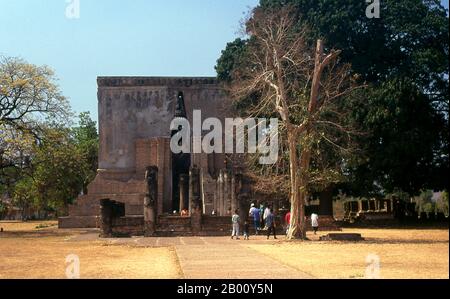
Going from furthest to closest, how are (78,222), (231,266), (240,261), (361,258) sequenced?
(78,222)
(361,258)
(240,261)
(231,266)

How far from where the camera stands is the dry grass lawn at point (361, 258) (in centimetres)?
1116

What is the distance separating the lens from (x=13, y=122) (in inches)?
1270

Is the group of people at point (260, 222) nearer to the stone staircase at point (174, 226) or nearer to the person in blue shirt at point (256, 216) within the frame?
the person in blue shirt at point (256, 216)

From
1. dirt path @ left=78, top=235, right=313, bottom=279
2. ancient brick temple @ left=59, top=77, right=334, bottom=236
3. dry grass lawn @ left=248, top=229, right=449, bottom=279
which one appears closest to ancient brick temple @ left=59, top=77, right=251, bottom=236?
ancient brick temple @ left=59, top=77, right=334, bottom=236

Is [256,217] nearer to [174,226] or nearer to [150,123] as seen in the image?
[174,226]

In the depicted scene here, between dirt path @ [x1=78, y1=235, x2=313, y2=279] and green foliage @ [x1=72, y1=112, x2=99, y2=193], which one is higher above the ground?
green foliage @ [x1=72, y1=112, x2=99, y2=193]

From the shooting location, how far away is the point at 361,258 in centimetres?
1430

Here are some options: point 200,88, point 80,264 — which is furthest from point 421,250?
point 200,88

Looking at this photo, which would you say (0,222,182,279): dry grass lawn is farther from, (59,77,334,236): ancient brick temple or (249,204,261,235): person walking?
(59,77,334,236): ancient brick temple

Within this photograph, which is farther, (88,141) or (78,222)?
(88,141)

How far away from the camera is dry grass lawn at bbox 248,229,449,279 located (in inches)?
439

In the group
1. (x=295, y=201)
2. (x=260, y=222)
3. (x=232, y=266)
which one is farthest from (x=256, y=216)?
(x=232, y=266)

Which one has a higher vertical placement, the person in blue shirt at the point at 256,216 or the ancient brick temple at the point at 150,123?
the ancient brick temple at the point at 150,123

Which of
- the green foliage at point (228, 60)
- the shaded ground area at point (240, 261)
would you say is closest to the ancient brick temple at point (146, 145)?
the green foliage at point (228, 60)
